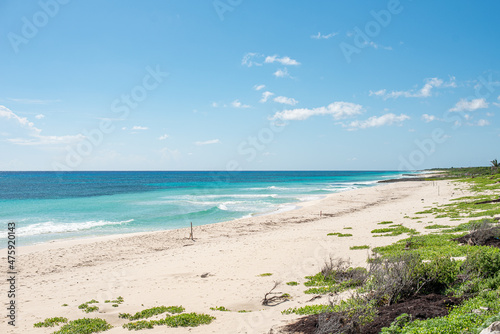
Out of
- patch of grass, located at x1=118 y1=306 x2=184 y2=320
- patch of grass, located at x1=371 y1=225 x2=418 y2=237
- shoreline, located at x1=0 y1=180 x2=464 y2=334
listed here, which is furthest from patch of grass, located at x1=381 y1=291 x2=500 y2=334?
patch of grass, located at x1=371 y1=225 x2=418 y2=237

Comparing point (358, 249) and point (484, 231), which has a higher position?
point (484, 231)

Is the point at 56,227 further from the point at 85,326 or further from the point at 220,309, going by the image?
the point at 220,309

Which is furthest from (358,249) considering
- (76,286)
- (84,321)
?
(76,286)

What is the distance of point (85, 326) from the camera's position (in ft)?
27.9

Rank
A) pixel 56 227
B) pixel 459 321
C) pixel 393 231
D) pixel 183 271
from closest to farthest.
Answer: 1. pixel 459 321
2. pixel 183 271
3. pixel 393 231
4. pixel 56 227

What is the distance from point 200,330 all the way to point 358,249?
10.2 meters

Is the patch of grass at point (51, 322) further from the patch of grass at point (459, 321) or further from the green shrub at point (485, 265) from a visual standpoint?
the green shrub at point (485, 265)

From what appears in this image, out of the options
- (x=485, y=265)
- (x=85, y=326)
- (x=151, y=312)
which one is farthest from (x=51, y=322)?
(x=485, y=265)

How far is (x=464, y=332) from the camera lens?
502 cm

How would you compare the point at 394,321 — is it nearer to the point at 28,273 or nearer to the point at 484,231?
the point at 484,231

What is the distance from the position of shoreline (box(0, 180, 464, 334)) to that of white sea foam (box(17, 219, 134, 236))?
5.97m

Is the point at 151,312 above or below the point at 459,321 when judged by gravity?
below

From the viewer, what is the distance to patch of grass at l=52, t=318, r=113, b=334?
823 cm

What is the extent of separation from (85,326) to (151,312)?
1.77 meters
